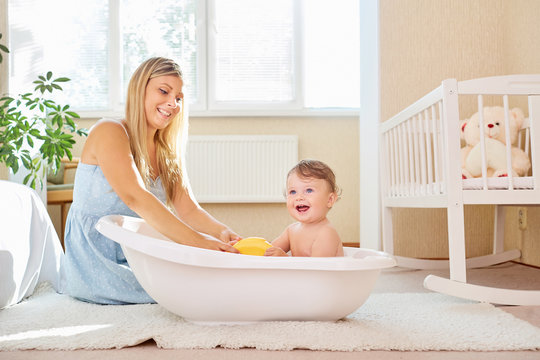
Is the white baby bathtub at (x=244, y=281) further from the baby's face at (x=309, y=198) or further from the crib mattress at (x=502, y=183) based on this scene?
the crib mattress at (x=502, y=183)

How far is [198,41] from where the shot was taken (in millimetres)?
3797

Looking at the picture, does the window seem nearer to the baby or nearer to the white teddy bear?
the white teddy bear

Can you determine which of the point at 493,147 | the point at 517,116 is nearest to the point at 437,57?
the point at 517,116

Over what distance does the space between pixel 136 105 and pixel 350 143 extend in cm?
233

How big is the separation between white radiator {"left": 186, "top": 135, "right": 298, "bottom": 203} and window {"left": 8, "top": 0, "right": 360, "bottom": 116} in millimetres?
206

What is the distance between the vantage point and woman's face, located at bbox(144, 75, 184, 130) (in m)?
1.67

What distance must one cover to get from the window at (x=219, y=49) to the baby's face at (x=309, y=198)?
2.40 m

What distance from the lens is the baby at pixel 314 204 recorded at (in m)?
1.40

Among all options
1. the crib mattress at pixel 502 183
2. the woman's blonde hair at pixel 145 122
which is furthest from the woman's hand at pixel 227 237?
the crib mattress at pixel 502 183

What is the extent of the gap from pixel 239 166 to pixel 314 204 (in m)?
2.38

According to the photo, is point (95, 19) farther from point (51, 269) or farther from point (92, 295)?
point (92, 295)

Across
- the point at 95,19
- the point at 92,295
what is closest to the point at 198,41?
the point at 95,19

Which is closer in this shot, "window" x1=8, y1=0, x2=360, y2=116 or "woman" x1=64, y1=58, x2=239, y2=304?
"woman" x1=64, y1=58, x2=239, y2=304

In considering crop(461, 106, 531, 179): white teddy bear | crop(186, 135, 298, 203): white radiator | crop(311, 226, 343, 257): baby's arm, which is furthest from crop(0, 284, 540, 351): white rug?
crop(186, 135, 298, 203): white radiator
